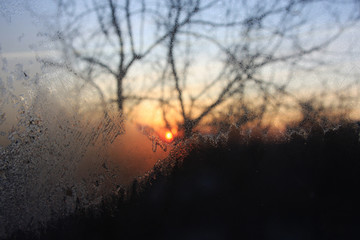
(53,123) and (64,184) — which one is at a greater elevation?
(53,123)

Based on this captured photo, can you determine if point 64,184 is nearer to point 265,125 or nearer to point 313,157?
point 265,125

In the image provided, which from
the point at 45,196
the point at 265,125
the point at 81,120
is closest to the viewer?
the point at 45,196

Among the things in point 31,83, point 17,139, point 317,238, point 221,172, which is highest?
point 31,83

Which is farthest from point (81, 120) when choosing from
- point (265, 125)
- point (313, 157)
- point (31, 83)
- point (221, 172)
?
point (313, 157)

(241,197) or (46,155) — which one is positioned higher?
(46,155)

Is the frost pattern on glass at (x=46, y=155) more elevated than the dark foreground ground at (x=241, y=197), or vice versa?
the frost pattern on glass at (x=46, y=155)

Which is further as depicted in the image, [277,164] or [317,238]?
[277,164]

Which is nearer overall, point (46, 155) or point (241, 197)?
point (46, 155)

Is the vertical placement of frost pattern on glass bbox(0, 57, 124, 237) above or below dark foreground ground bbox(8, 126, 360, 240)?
above
